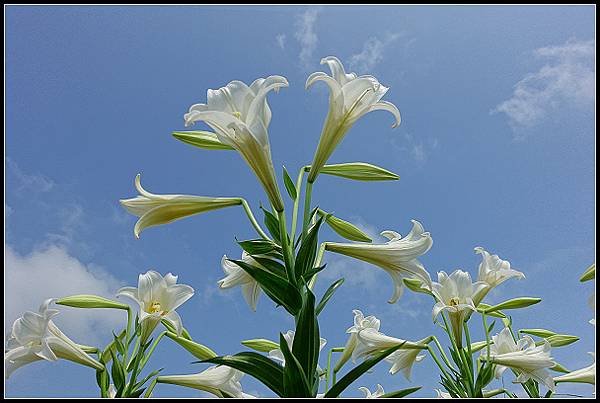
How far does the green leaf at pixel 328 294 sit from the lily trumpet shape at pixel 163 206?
0.27 metres

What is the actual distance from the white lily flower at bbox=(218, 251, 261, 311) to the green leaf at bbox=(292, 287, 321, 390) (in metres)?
0.28

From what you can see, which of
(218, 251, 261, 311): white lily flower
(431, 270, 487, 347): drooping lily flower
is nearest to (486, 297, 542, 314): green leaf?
(431, 270, 487, 347): drooping lily flower

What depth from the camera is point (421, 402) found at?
0.68 meters

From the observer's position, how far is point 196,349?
3.67ft

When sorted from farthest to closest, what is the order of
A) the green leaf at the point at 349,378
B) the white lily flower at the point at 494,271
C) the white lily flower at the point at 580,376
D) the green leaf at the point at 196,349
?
1. the white lily flower at the point at 494,271
2. the white lily flower at the point at 580,376
3. the green leaf at the point at 196,349
4. the green leaf at the point at 349,378

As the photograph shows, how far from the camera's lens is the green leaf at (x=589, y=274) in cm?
88

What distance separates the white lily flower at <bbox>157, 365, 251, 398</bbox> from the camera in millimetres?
1185

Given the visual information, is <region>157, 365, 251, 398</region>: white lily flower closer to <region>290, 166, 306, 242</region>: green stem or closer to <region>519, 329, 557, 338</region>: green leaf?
<region>290, 166, 306, 242</region>: green stem

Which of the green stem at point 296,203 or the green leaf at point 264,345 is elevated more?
the green stem at point 296,203

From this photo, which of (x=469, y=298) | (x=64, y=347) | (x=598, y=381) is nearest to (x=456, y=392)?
(x=469, y=298)

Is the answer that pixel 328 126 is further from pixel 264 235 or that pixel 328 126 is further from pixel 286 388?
pixel 286 388

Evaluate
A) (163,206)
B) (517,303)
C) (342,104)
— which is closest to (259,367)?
(163,206)

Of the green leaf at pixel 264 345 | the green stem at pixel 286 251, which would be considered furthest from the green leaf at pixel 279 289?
the green leaf at pixel 264 345

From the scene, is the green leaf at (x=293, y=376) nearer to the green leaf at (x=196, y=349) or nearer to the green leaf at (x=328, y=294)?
the green leaf at (x=328, y=294)
